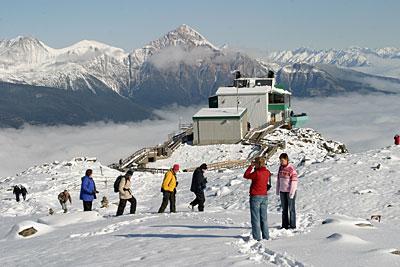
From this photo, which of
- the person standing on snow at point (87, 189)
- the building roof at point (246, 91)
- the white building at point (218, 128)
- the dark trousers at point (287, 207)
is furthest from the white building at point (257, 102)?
the dark trousers at point (287, 207)

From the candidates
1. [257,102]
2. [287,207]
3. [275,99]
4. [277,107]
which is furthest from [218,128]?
[287,207]

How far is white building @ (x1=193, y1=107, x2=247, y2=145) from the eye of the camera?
5144cm

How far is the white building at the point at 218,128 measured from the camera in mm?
51438

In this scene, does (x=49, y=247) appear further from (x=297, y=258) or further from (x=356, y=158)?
(x=356, y=158)

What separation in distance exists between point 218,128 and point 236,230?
1549 inches

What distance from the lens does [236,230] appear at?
12617mm

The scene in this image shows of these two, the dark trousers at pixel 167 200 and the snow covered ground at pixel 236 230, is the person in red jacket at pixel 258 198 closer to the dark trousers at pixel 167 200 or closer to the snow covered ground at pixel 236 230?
the snow covered ground at pixel 236 230

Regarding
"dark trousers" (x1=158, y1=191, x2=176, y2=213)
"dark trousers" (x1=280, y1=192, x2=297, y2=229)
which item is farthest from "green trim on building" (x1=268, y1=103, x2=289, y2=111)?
"dark trousers" (x1=280, y1=192, x2=297, y2=229)

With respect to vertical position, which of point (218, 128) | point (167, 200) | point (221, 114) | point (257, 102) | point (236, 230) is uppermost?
point (257, 102)

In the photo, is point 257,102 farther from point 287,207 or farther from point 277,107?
point 287,207

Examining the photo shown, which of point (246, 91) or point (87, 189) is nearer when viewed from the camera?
point (87, 189)

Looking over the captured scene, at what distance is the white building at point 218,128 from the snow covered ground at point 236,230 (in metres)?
21.8

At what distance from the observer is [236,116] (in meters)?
51.1

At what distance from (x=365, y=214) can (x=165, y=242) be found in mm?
9955
